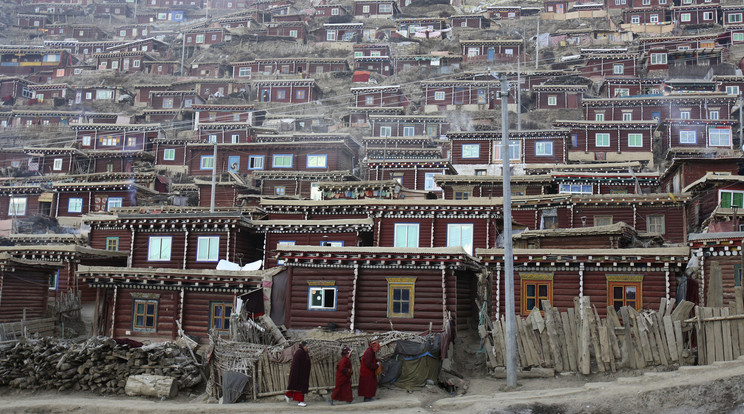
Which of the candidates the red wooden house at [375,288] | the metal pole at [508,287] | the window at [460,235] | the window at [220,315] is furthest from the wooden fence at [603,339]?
the window at [220,315]

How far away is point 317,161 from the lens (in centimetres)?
6319

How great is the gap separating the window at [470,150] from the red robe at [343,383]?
42.2 m

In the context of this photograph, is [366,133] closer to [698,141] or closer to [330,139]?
[330,139]

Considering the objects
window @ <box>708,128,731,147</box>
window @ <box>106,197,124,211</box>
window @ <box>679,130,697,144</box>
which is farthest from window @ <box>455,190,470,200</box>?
window @ <box>106,197,124,211</box>

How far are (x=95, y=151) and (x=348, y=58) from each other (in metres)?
48.1

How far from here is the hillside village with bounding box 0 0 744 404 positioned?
2817 centimetres

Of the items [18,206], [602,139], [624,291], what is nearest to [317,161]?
[602,139]

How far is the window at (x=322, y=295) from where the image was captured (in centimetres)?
2833

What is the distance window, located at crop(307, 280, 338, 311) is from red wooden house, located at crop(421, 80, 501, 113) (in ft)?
181

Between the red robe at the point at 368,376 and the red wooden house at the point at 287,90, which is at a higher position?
the red wooden house at the point at 287,90

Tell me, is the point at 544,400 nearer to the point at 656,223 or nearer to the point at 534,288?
the point at 534,288

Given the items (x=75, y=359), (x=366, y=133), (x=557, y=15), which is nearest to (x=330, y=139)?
(x=366, y=133)

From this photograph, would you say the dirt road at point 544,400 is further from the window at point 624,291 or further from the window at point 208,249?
the window at point 208,249

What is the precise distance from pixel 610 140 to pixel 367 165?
24451 millimetres
